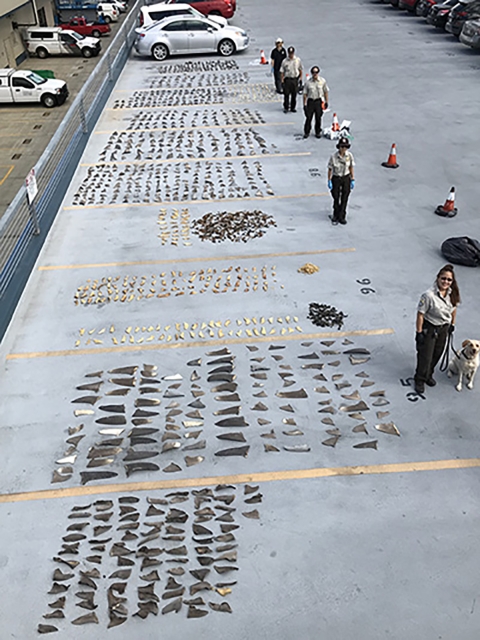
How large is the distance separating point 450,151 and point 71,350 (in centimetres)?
1109

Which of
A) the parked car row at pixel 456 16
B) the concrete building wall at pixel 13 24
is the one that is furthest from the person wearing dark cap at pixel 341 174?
the concrete building wall at pixel 13 24

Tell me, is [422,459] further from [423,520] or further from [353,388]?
[353,388]

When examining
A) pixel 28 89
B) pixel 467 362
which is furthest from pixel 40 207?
pixel 28 89

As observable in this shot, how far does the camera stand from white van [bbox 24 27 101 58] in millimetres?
35625

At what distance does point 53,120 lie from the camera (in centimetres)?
2573

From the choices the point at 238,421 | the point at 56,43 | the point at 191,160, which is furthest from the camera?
the point at 56,43

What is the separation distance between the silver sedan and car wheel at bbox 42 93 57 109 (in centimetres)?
452

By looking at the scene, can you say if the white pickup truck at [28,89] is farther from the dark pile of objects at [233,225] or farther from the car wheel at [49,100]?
the dark pile of objects at [233,225]

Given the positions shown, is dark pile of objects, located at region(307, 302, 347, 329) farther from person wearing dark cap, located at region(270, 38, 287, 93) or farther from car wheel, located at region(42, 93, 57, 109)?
car wheel, located at region(42, 93, 57, 109)

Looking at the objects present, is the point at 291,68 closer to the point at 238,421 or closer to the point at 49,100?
the point at 238,421

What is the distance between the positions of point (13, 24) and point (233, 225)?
1186 inches

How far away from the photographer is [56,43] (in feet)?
117

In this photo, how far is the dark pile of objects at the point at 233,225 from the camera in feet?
36.9

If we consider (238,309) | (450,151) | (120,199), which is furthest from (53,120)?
(238,309)
